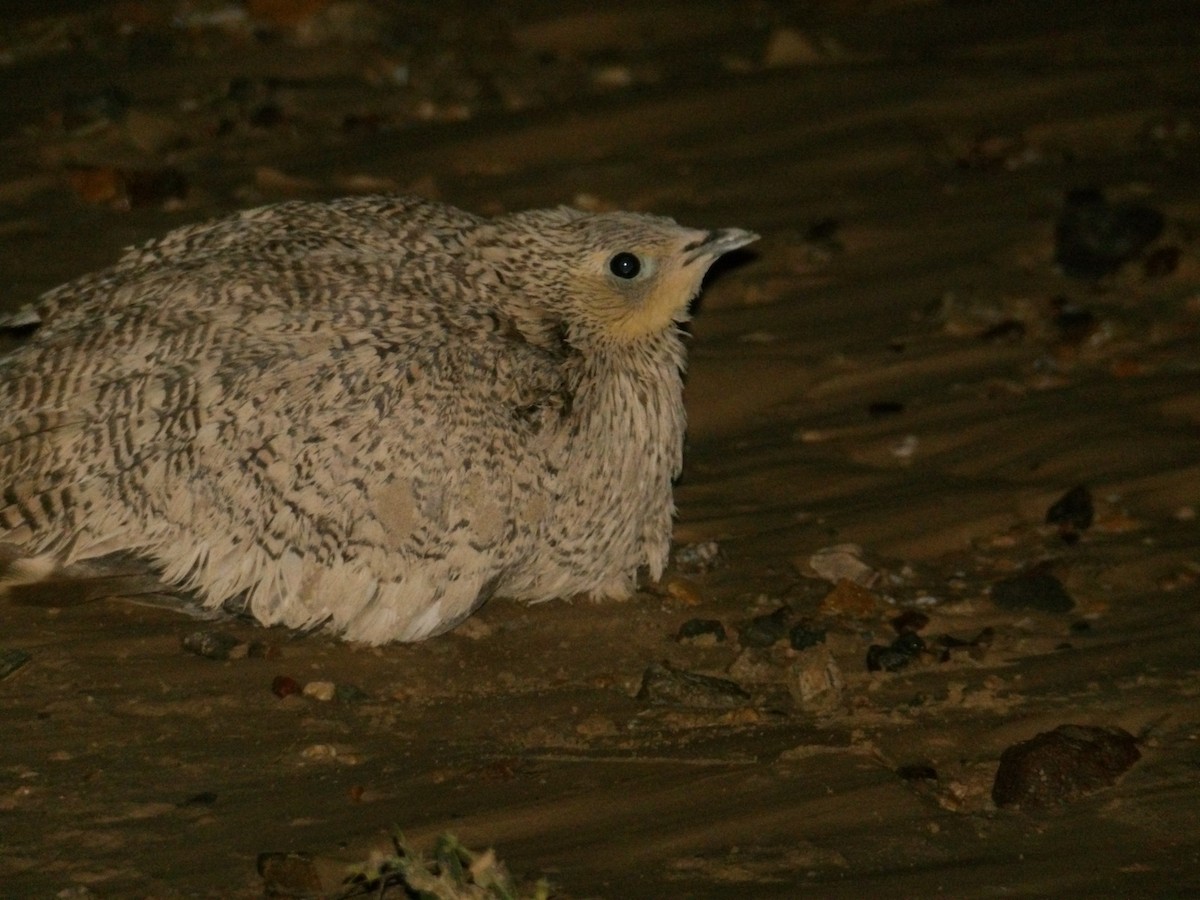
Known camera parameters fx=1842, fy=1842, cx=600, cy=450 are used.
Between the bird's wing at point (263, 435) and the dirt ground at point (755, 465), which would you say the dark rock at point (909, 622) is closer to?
the dirt ground at point (755, 465)

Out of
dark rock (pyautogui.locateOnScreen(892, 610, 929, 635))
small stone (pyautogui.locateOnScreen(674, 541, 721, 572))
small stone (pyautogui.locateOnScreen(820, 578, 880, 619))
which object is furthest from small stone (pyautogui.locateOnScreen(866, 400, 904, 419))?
dark rock (pyautogui.locateOnScreen(892, 610, 929, 635))

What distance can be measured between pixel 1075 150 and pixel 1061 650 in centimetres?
400

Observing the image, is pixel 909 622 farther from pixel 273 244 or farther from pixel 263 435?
pixel 273 244

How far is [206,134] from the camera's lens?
8430 mm

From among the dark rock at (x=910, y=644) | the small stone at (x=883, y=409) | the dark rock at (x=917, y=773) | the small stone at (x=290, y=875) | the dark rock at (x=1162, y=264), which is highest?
the dark rock at (x=1162, y=264)

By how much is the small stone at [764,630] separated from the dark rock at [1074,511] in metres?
1.12

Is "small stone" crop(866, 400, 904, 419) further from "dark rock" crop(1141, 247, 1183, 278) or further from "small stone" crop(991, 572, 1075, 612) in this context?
"dark rock" crop(1141, 247, 1183, 278)

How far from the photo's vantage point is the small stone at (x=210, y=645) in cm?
497

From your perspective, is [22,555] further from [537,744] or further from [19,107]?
[19,107]

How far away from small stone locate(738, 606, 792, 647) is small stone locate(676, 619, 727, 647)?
0.20ft

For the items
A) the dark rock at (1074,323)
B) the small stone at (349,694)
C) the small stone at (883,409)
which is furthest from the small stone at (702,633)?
the dark rock at (1074,323)

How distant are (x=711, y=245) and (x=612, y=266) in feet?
0.95

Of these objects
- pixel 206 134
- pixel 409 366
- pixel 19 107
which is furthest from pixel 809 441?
pixel 19 107

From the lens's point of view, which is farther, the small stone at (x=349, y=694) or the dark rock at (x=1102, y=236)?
the dark rock at (x=1102, y=236)
